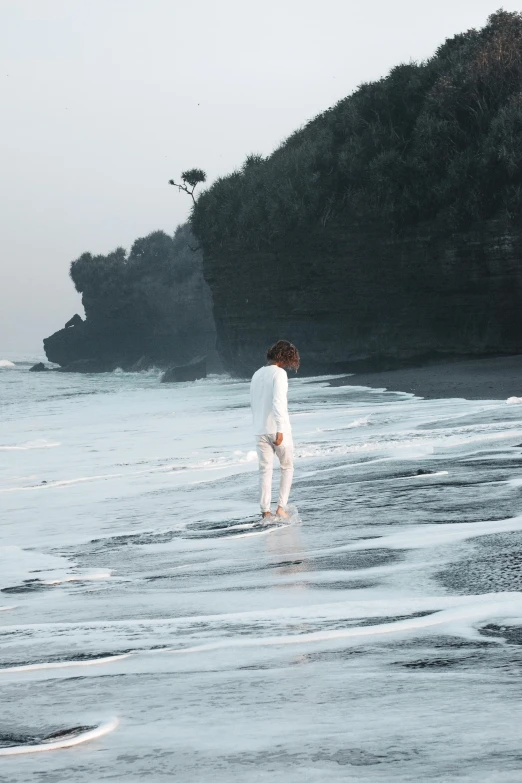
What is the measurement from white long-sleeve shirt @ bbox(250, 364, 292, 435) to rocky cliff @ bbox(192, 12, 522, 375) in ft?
96.9

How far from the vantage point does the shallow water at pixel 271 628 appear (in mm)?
2732

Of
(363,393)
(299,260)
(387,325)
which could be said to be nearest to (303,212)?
(299,260)

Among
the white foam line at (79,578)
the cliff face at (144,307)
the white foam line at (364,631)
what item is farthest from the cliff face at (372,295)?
the cliff face at (144,307)

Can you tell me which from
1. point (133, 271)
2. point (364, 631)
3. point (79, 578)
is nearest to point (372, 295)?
point (79, 578)

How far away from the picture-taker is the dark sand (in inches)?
904

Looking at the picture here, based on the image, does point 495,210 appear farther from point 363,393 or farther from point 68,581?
point 68,581

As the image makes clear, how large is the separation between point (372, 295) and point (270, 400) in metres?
35.9

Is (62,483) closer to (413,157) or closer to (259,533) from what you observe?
(259,533)

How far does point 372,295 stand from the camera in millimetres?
43656

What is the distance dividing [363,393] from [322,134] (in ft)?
73.1

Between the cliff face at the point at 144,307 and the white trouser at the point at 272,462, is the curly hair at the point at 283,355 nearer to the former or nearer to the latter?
the white trouser at the point at 272,462

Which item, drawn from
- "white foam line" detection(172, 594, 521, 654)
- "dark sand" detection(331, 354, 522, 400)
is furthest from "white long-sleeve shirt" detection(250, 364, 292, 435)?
"dark sand" detection(331, 354, 522, 400)

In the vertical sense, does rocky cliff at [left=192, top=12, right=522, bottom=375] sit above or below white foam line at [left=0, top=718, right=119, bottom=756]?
above

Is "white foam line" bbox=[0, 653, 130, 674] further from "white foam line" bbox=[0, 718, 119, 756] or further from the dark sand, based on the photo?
the dark sand
